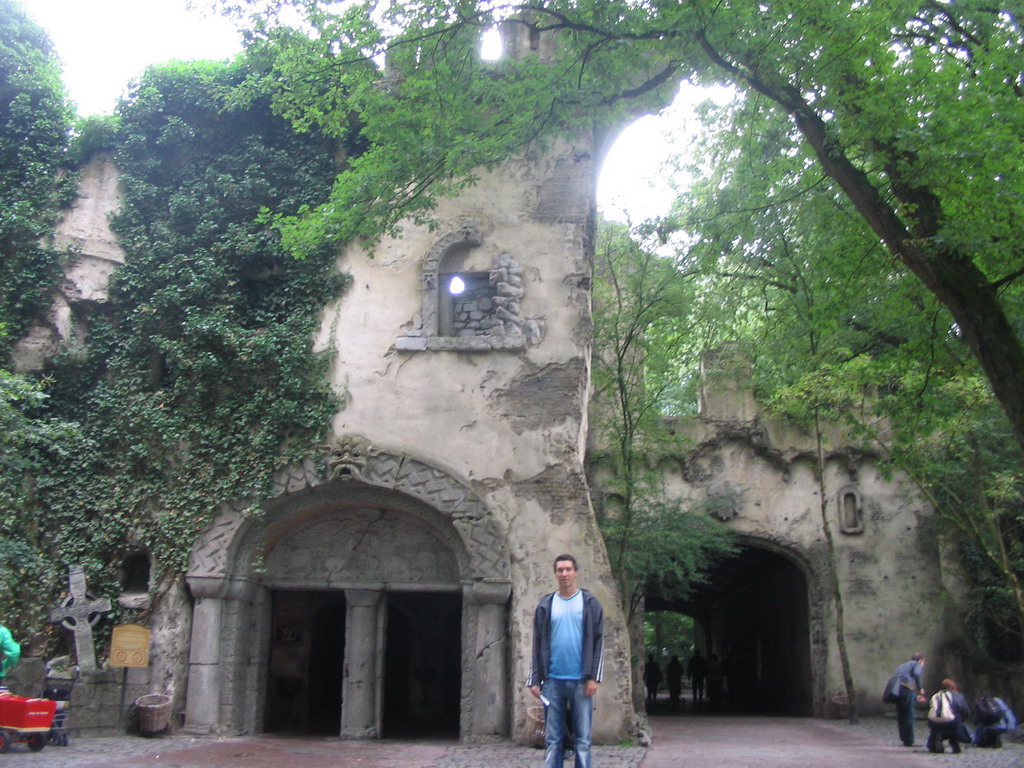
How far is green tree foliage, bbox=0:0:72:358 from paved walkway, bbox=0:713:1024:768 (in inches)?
227

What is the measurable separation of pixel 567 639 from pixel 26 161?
1125cm

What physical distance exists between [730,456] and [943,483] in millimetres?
3552

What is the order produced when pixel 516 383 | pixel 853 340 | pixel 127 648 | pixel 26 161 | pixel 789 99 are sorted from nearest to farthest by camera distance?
1. pixel 789 99
2. pixel 127 648
3. pixel 516 383
4. pixel 26 161
5. pixel 853 340

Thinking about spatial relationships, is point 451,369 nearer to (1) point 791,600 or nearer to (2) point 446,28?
(2) point 446,28

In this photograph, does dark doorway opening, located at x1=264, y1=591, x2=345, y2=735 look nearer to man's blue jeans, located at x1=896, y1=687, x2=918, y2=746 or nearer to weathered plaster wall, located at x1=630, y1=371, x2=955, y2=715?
weathered plaster wall, located at x1=630, y1=371, x2=955, y2=715

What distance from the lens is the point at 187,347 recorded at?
41.2 ft

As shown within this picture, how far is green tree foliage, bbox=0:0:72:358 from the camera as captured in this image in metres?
13.2

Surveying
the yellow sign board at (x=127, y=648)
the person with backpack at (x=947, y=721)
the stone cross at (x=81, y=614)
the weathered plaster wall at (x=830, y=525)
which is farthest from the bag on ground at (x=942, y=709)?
the stone cross at (x=81, y=614)

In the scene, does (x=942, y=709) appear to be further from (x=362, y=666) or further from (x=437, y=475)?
(x=362, y=666)

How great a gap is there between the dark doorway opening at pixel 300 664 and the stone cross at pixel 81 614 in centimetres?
324

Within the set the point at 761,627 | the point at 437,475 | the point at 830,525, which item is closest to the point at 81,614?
the point at 437,475

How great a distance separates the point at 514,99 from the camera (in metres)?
9.67

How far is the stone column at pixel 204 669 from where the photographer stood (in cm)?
1161

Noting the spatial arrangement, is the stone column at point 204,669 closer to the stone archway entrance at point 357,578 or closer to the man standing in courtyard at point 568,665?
the stone archway entrance at point 357,578
